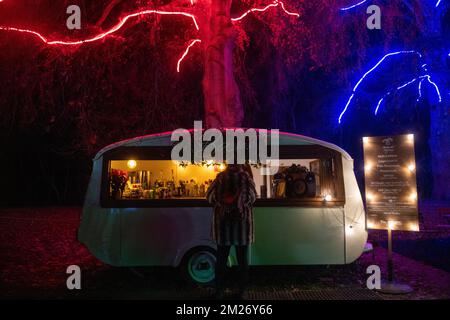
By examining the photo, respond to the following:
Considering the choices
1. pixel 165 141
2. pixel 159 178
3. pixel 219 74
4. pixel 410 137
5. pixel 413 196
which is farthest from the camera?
pixel 219 74

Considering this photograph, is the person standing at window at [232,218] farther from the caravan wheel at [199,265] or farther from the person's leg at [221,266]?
the caravan wheel at [199,265]

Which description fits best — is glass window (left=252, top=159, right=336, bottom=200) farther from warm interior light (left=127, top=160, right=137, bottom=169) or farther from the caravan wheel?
warm interior light (left=127, top=160, right=137, bottom=169)

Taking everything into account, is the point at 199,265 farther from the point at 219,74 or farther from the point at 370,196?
the point at 219,74

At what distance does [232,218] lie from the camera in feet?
24.0

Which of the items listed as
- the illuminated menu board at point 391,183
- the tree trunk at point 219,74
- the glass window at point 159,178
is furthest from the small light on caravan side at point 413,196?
the tree trunk at point 219,74

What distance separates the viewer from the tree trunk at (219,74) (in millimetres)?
10484

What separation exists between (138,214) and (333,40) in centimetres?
709

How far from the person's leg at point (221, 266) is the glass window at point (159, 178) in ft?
4.65

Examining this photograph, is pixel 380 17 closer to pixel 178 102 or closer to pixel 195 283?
pixel 178 102

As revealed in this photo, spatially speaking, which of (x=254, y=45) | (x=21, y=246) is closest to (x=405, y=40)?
(x=254, y=45)

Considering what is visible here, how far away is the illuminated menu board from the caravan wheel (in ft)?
9.37

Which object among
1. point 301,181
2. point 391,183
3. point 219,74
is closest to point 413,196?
point 391,183

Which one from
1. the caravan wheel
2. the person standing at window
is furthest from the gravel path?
the person standing at window

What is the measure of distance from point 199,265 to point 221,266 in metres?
1.03
